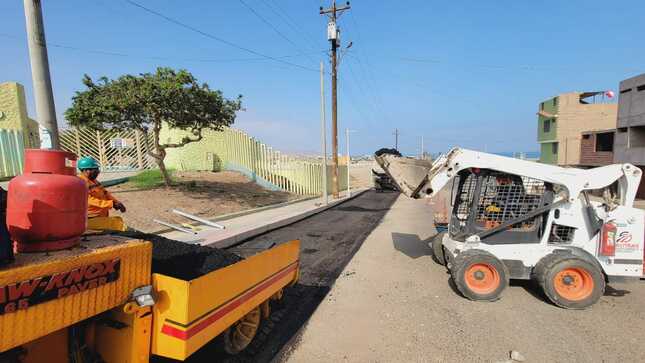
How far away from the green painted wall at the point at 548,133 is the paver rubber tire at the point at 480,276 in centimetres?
3790

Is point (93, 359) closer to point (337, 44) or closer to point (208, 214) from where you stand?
point (208, 214)

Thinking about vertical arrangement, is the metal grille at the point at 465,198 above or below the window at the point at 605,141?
below

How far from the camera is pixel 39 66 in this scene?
12.5 ft

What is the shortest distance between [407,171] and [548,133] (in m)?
41.0

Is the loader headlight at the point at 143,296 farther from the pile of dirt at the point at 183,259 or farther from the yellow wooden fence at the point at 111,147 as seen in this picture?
the yellow wooden fence at the point at 111,147

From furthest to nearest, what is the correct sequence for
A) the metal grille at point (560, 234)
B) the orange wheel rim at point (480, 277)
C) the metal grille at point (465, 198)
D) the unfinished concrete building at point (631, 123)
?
the unfinished concrete building at point (631, 123), the metal grille at point (465, 198), the metal grille at point (560, 234), the orange wheel rim at point (480, 277)

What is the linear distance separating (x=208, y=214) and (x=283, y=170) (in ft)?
26.8

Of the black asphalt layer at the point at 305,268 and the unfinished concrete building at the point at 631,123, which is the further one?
the unfinished concrete building at the point at 631,123

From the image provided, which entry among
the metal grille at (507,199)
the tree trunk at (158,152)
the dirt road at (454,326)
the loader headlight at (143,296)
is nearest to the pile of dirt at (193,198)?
the tree trunk at (158,152)

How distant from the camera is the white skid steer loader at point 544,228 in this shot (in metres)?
4.04

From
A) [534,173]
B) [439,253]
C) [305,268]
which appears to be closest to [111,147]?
[305,268]

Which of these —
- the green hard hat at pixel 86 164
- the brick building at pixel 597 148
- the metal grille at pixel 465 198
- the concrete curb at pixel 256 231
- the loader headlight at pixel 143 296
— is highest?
the brick building at pixel 597 148

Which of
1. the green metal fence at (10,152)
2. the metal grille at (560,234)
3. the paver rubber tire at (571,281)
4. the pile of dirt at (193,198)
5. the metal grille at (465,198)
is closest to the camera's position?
the paver rubber tire at (571,281)

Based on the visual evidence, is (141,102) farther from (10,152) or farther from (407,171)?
(407,171)
